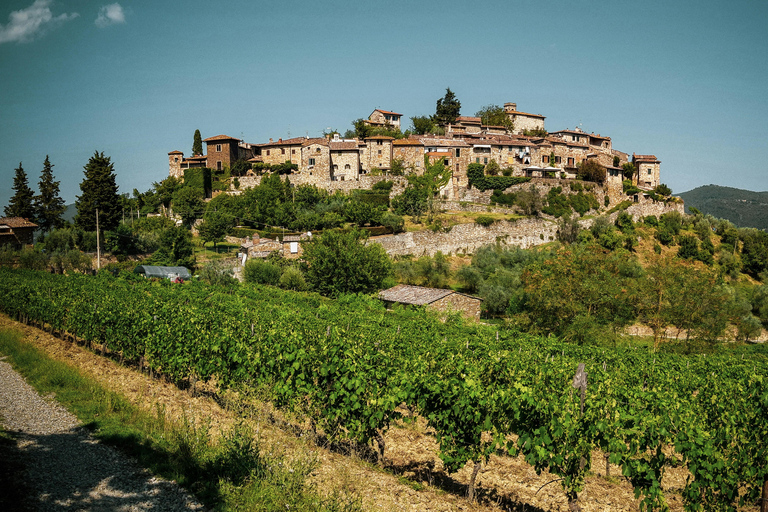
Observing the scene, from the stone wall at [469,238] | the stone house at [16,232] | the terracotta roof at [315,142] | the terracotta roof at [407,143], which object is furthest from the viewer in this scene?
the terracotta roof at [407,143]

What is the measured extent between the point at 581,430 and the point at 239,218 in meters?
41.1

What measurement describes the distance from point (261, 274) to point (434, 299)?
11.4 meters

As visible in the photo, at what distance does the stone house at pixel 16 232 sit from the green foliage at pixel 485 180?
133 ft

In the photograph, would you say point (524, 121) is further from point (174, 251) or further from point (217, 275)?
point (217, 275)

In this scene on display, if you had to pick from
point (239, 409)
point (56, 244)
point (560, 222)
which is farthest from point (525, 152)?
point (239, 409)

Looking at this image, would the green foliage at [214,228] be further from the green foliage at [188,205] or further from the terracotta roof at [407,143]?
the terracotta roof at [407,143]

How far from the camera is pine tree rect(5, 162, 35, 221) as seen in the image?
46594 millimetres

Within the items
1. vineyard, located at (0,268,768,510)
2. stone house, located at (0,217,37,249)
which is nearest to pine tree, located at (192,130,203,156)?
stone house, located at (0,217,37,249)

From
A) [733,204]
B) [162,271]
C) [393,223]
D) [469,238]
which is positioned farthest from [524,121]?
[733,204]

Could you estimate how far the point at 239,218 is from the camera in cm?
4497

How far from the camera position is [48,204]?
48844 millimetres

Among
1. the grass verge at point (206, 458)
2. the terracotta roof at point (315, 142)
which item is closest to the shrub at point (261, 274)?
the grass verge at point (206, 458)

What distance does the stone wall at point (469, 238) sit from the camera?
41344 millimetres

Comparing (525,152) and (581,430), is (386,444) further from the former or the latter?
(525,152)
